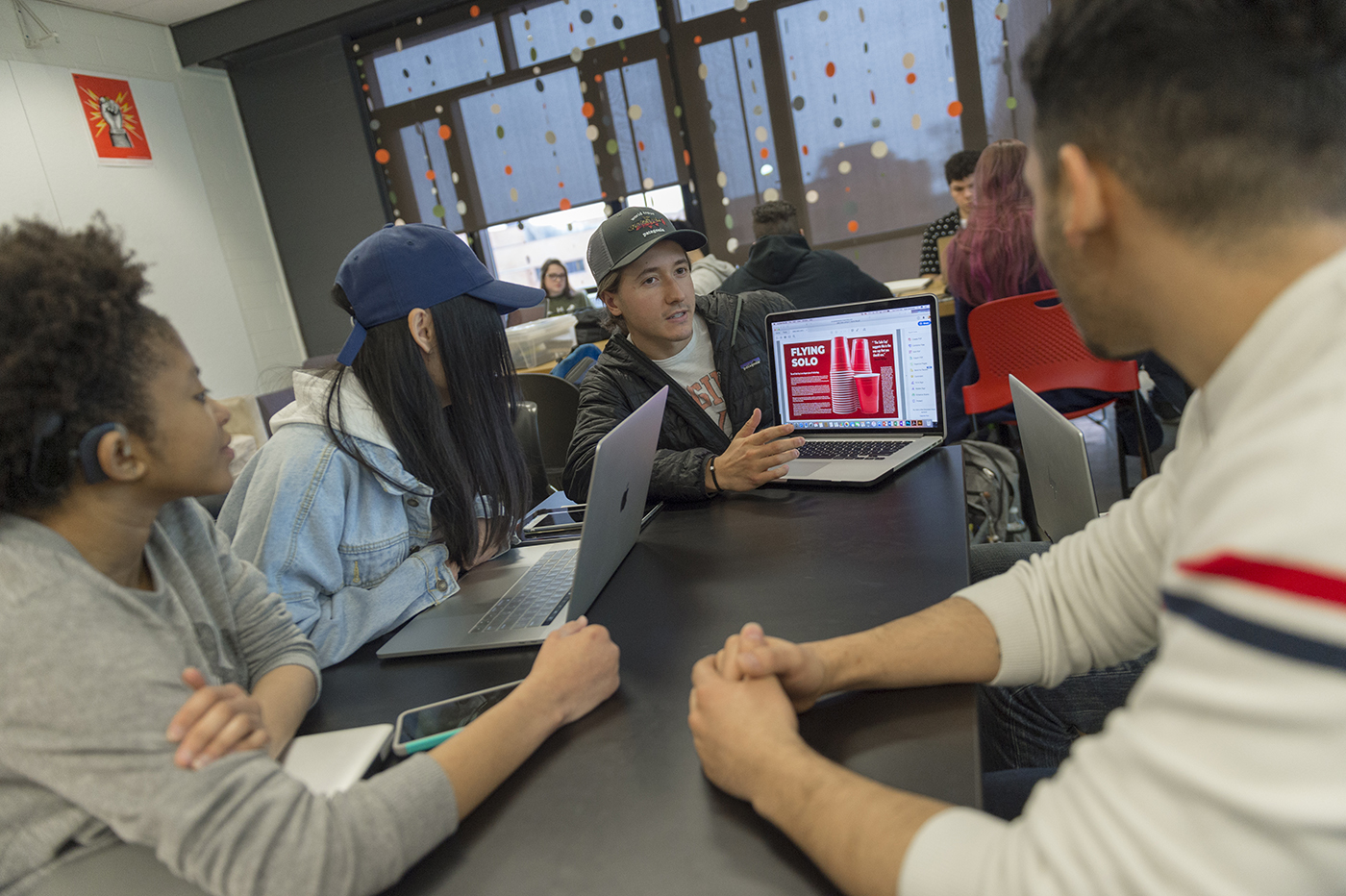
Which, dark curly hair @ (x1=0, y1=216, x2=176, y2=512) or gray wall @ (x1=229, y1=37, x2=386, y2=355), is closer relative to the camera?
dark curly hair @ (x1=0, y1=216, x2=176, y2=512)

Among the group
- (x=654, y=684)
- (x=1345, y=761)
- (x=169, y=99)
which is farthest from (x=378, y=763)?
(x=169, y=99)

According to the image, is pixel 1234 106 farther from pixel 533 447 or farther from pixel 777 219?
pixel 777 219

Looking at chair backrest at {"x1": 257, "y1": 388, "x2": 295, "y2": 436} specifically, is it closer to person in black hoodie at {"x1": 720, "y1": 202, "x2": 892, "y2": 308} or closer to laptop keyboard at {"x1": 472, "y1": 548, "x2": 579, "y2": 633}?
person in black hoodie at {"x1": 720, "y1": 202, "x2": 892, "y2": 308}

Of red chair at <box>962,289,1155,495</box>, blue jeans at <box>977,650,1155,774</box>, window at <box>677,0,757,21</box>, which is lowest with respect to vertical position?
blue jeans at <box>977,650,1155,774</box>

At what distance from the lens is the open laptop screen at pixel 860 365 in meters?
1.69

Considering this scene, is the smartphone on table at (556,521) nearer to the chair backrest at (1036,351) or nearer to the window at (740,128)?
the chair backrest at (1036,351)

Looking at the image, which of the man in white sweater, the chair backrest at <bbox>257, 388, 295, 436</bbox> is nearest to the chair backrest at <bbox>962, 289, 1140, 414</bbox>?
the man in white sweater

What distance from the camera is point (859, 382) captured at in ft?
5.80

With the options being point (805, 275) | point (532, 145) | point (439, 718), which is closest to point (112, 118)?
point (532, 145)

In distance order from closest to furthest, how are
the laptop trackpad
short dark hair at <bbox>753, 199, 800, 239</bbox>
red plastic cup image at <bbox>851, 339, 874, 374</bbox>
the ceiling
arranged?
the laptop trackpad, red plastic cup image at <bbox>851, 339, 874, 374</bbox>, short dark hair at <bbox>753, 199, 800, 239</bbox>, the ceiling

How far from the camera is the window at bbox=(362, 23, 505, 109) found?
5461 millimetres

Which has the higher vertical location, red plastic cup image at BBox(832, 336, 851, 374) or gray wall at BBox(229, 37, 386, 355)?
gray wall at BBox(229, 37, 386, 355)

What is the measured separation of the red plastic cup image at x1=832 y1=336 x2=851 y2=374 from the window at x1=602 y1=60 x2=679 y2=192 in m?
3.97

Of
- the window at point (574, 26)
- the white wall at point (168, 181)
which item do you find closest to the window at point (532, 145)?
the window at point (574, 26)
